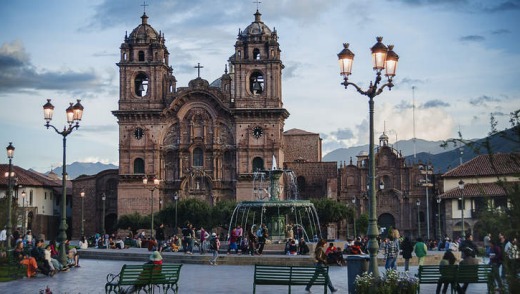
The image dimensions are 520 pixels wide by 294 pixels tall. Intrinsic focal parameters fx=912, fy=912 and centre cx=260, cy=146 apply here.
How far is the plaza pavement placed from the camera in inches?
835

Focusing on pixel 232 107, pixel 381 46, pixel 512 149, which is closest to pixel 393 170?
pixel 232 107

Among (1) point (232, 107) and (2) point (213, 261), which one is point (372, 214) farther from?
(1) point (232, 107)

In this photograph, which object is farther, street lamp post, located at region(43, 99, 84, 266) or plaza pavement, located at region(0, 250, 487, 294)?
street lamp post, located at region(43, 99, 84, 266)

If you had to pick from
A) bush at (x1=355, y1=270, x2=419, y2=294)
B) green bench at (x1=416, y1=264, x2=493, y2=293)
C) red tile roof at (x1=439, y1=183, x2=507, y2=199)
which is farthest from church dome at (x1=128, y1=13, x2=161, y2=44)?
bush at (x1=355, y1=270, x2=419, y2=294)

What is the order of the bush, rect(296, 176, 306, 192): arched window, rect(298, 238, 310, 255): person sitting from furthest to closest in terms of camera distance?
rect(296, 176, 306, 192): arched window < rect(298, 238, 310, 255): person sitting < the bush

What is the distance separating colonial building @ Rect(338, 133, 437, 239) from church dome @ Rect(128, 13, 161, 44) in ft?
62.7

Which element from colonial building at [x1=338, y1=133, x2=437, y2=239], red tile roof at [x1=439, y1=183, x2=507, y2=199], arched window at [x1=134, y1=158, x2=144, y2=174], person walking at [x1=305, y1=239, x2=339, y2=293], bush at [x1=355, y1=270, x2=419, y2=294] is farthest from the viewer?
colonial building at [x1=338, y1=133, x2=437, y2=239]

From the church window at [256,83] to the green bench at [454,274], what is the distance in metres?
53.2

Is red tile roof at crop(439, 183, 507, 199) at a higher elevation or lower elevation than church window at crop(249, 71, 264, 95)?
lower

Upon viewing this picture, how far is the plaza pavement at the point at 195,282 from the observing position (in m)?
21.2

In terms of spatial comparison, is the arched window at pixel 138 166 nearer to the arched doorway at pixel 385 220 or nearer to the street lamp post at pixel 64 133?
the arched doorway at pixel 385 220

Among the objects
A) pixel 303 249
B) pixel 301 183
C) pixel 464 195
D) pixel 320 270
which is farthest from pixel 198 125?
pixel 320 270

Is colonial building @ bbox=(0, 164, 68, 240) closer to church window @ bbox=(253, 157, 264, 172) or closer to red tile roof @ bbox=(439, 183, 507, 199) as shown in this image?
church window @ bbox=(253, 157, 264, 172)

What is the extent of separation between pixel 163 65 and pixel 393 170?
822 inches
